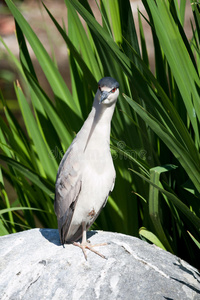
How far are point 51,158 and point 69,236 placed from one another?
0.36m

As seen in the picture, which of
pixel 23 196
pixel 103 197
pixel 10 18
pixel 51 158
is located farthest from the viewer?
pixel 10 18

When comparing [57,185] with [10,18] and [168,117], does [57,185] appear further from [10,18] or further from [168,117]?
[10,18]

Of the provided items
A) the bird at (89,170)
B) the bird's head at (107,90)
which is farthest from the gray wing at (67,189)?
the bird's head at (107,90)

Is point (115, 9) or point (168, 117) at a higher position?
point (115, 9)

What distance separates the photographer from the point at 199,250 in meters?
1.54

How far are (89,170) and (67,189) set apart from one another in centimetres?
10

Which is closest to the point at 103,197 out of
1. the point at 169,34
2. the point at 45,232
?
the point at 45,232

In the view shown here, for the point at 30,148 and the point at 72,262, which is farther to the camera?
the point at 30,148

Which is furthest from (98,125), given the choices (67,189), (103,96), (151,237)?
(151,237)

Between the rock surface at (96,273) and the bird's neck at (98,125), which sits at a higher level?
the bird's neck at (98,125)

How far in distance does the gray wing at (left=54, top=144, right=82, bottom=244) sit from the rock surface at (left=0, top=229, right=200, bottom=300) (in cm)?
9

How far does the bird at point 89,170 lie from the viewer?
4.29 feet

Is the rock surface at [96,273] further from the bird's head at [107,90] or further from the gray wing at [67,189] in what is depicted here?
the bird's head at [107,90]

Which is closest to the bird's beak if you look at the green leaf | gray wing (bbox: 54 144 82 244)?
gray wing (bbox: 54 144 82 244)
